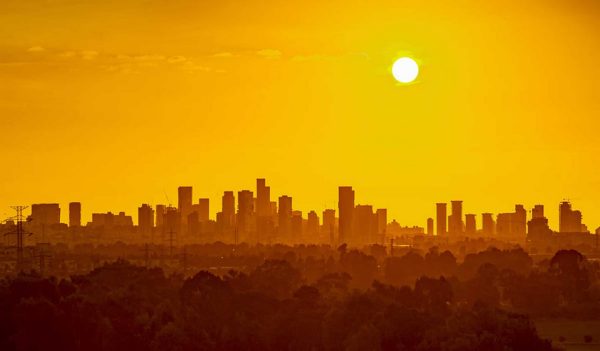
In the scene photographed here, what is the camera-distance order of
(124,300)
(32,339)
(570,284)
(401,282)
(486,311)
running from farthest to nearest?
1. (401,282)
2. (570,284)
3. (124,300)
4. (486,311)
5. (32,339)

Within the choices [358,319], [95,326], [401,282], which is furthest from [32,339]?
[401,282]

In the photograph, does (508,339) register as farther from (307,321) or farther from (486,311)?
(307,321)

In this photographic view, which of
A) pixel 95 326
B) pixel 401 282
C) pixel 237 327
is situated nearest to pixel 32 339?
pixel 95 326

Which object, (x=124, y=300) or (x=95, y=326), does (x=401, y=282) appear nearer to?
(x=124, y=300)

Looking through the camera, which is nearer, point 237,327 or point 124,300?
point 237,327

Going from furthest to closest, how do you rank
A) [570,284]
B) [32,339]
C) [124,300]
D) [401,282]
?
[401,282], [570,284], [124,300], [32,339]

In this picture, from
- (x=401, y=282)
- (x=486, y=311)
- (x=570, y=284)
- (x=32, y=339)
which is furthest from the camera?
(x=401, y=282)

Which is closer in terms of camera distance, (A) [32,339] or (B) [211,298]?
(A) [32,339]

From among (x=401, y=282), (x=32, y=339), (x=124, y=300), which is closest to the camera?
(x=32, y=339)
